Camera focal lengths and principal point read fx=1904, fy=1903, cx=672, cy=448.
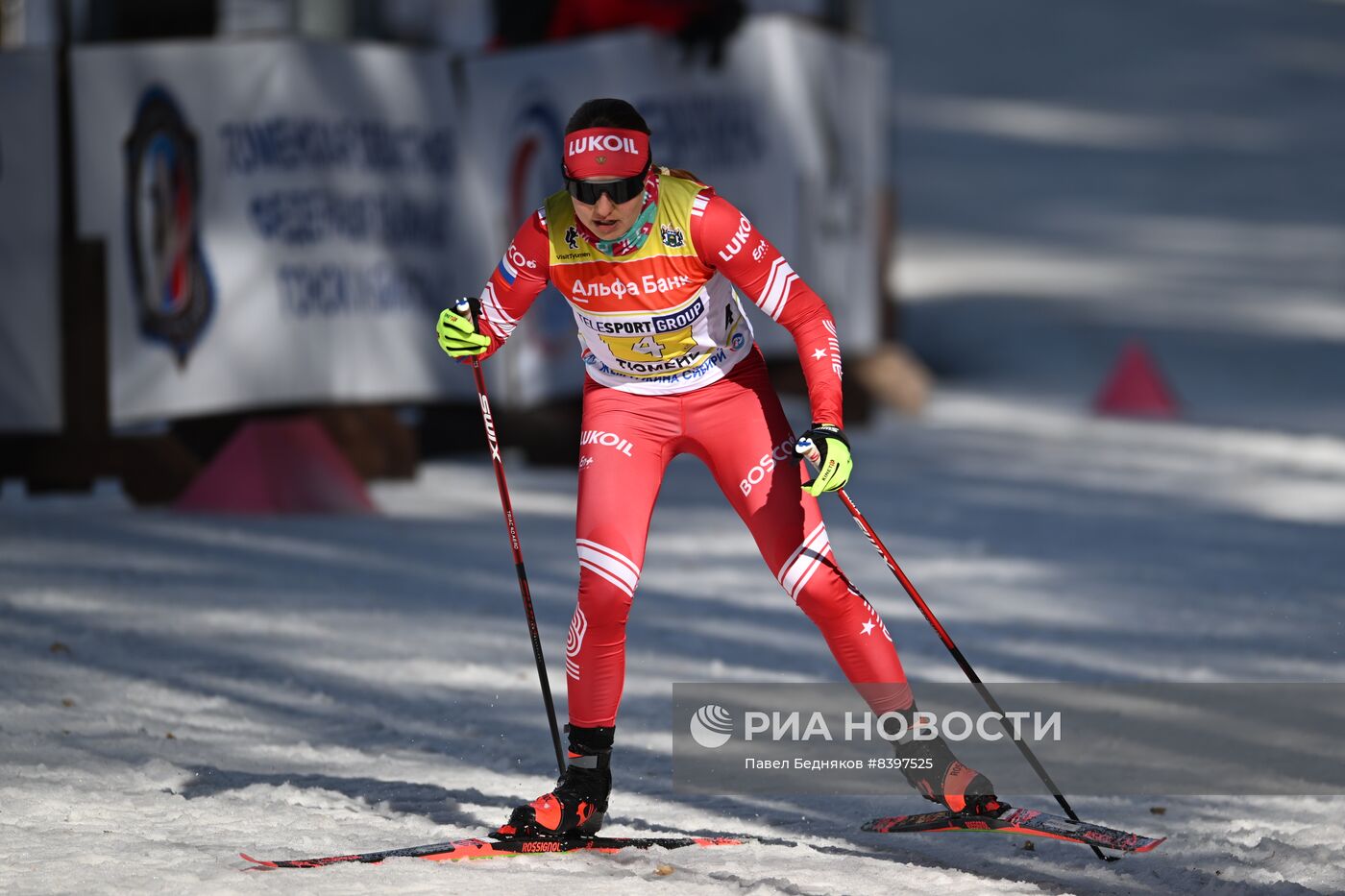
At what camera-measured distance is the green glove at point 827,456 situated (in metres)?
4.78

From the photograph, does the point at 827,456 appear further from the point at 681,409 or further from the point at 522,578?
the point at 522,578

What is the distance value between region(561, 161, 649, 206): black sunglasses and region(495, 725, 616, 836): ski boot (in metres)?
1.40

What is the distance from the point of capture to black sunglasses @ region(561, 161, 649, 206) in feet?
A: 15.8

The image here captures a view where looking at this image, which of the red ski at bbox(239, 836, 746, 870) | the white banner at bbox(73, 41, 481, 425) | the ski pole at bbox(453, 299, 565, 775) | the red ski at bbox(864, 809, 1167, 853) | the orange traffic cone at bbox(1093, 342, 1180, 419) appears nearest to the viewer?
the red ski at bbox(239, 836, 746, 870)

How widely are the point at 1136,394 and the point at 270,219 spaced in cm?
858

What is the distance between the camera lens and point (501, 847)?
4.75 meters

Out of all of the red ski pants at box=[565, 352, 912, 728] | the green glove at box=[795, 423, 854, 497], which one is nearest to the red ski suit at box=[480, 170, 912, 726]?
the red ski pants at box=[565, 352, 912, 728]

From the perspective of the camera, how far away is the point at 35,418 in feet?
32.2

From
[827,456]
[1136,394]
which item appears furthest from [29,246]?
[1136,394]

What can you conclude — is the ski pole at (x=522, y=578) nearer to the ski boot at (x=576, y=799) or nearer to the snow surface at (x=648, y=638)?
the ski boot at (x=576, y=799)

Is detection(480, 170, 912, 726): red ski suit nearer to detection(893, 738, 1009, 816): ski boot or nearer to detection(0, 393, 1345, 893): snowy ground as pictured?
detection(893, 738, 1009, 816): ski boot

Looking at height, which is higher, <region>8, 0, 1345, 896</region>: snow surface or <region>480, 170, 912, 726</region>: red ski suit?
<region>480, 170, 912, 726</region>: red ski suit

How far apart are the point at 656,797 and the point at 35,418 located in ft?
18.0

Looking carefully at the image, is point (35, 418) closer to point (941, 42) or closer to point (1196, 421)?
point (1196, 421)
